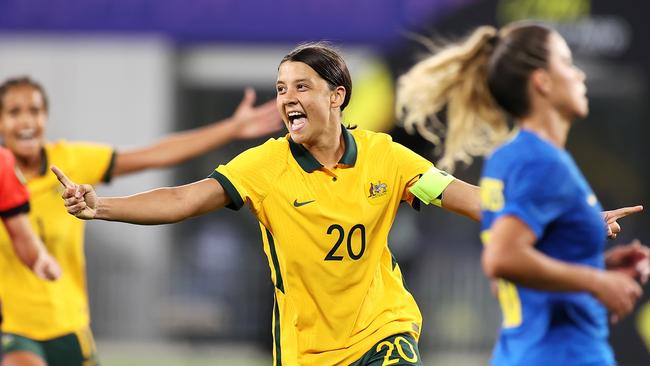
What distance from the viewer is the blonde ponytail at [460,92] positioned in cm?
631

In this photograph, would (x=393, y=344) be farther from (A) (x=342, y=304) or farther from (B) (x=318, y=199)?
(B) (x=318, y=199)

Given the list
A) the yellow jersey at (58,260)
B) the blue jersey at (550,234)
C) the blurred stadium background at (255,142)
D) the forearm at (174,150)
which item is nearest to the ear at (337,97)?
the blue jersey at (550,234)

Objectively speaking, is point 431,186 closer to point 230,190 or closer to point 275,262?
point 275,262

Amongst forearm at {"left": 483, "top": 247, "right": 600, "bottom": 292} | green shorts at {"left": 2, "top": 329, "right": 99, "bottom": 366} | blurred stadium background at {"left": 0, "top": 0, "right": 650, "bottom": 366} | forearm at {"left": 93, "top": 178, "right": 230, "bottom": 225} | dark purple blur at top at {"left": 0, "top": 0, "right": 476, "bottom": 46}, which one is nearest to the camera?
forearm at {"left": 483, "top": 247, "right": 600, "bottom": 292}

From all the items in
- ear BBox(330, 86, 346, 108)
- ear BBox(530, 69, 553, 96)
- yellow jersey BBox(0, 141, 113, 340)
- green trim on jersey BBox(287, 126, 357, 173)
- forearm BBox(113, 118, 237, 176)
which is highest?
ear BBox(530, 69, 553, 96)

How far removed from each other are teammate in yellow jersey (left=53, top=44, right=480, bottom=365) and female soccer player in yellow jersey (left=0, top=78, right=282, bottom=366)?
7.25 ft

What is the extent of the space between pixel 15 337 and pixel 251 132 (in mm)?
1858

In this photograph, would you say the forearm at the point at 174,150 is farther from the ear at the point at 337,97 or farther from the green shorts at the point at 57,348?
the ear at the point at 337,97

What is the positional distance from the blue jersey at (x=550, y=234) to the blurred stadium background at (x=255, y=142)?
1007cm

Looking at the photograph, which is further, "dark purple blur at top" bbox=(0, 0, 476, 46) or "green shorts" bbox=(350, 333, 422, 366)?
"dark purple blur at top" bbox=(0, 0, 476, 46)

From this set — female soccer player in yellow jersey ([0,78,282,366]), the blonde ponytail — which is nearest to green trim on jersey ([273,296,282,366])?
the blonde ponytail

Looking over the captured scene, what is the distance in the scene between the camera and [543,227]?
16.8 feet

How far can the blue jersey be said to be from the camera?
16.8 feet

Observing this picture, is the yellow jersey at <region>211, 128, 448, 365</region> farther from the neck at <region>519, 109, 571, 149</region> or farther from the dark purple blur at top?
the dark purple blur at top
